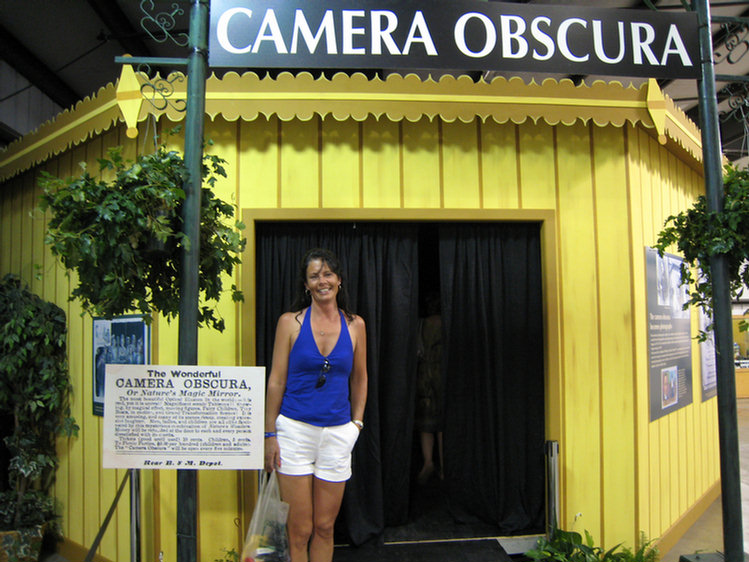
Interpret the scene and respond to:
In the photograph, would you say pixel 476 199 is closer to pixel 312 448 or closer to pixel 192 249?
pixel 312 448

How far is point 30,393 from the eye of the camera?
3.32 m

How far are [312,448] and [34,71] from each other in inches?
218

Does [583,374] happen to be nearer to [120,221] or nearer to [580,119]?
[580,119]

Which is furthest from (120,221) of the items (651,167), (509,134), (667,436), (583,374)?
(667,436)

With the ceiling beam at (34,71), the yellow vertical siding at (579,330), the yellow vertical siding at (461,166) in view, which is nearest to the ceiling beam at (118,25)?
the ceiling beam at (34,71)

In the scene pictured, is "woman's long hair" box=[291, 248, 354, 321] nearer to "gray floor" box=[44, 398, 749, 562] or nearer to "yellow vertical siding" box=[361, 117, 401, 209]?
"yellow vertical siding" box=[361, 117, 401, 209]

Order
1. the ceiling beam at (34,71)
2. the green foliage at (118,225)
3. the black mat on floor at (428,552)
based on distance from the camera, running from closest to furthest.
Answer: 1. the green foliage at (118,225)
2. the black mat on floor at (428,552)
3. the ceiling beam at (34,71)

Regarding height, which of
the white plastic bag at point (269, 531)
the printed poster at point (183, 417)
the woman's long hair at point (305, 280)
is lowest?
the white plastic bag at point (269, 531)

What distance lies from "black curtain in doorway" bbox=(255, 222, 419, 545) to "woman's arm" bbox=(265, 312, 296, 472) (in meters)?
0.72

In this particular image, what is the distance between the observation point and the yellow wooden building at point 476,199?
9.70 feet

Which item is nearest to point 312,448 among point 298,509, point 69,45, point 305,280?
point 298,509

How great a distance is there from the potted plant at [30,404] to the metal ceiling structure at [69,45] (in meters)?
2.69

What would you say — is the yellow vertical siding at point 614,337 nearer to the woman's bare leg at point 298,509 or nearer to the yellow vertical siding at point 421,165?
the yellow vertical siding at point 421,165

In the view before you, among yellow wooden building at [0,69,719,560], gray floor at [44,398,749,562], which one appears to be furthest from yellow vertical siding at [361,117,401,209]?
gray floor at [44,398,749,562]
